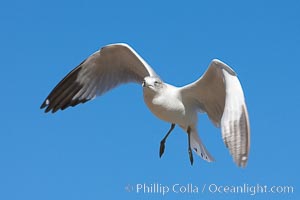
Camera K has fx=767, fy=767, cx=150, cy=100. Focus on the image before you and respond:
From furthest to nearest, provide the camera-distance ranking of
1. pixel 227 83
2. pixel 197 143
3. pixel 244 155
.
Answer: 1. pixel 197 143
2. pixel 227 83
3. pixel 244 155

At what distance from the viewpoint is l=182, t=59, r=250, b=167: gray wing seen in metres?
7.20

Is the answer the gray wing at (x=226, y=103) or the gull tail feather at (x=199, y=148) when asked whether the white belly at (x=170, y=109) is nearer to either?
the gray wing at (x=226, y=103)

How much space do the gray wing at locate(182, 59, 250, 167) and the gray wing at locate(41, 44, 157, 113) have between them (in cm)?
88

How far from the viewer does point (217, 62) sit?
27.1 ft

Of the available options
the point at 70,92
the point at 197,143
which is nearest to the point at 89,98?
the point at 70,92

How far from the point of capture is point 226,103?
7668 mm

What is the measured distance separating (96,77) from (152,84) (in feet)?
5.17

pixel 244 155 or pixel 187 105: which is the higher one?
pixel 187 105

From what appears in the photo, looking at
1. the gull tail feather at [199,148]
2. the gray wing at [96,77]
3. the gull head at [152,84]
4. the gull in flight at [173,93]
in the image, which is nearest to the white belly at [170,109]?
the gull in flight at [173,93]

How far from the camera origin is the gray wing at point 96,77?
9727 mm

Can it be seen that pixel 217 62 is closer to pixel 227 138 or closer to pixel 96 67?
pixel 227 138

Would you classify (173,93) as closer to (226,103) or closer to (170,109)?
(170,109)

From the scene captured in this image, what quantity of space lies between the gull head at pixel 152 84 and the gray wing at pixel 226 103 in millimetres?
393

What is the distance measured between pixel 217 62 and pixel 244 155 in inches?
58.5
